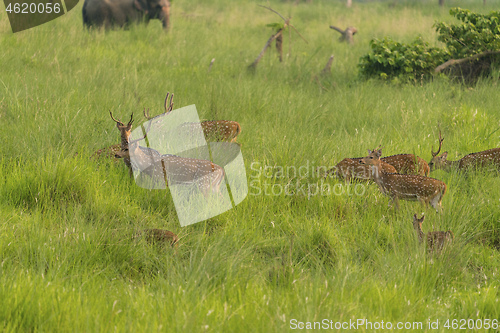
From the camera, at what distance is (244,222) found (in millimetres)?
3994

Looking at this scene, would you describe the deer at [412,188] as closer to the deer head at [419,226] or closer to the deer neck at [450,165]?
the deer head at [419,226]

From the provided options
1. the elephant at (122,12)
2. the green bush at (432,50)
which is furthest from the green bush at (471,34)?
the elephant at (122,12)

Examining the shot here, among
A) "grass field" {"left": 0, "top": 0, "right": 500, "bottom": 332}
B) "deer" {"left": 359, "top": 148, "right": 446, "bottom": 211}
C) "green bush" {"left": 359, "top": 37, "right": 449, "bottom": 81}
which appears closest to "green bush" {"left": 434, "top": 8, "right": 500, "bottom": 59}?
"green bush" {"left": 359, "top": 37, "right": 449, "bottom": 81}

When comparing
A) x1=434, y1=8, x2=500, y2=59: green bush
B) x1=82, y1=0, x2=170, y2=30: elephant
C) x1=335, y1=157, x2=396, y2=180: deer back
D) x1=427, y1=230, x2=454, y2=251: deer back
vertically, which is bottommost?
x1=82, y1=0, x2=170, y2=30: elephant

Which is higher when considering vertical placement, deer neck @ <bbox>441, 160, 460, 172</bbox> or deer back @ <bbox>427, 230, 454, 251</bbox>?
deer back @ <bbox>427, 230, 454, 251</bbox>

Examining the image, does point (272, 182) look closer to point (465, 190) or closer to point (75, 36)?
point (465, 190)

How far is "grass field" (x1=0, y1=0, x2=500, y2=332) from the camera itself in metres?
2.86

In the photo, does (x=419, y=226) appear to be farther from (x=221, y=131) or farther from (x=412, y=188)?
A: (x=221, y=131)

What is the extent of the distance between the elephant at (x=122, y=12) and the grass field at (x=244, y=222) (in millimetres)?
5646

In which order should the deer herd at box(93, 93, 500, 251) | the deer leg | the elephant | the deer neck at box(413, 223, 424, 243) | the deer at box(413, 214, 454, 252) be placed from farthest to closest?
the elephant → the deer leg → the deer herd at box(93, 93, 500, 251) → the deer neck at box(413, 223, 424, 243) → the deer at box(413, 214, 454, 252)

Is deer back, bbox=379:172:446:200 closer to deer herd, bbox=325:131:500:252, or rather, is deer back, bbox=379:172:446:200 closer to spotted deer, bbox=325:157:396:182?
deer herd, bbox=325:131:500:252

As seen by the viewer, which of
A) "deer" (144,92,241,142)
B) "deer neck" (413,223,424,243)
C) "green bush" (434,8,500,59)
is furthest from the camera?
"green bush" (434,8,500,59)

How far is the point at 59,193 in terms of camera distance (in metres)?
4.28

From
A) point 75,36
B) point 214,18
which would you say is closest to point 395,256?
point 75,36
